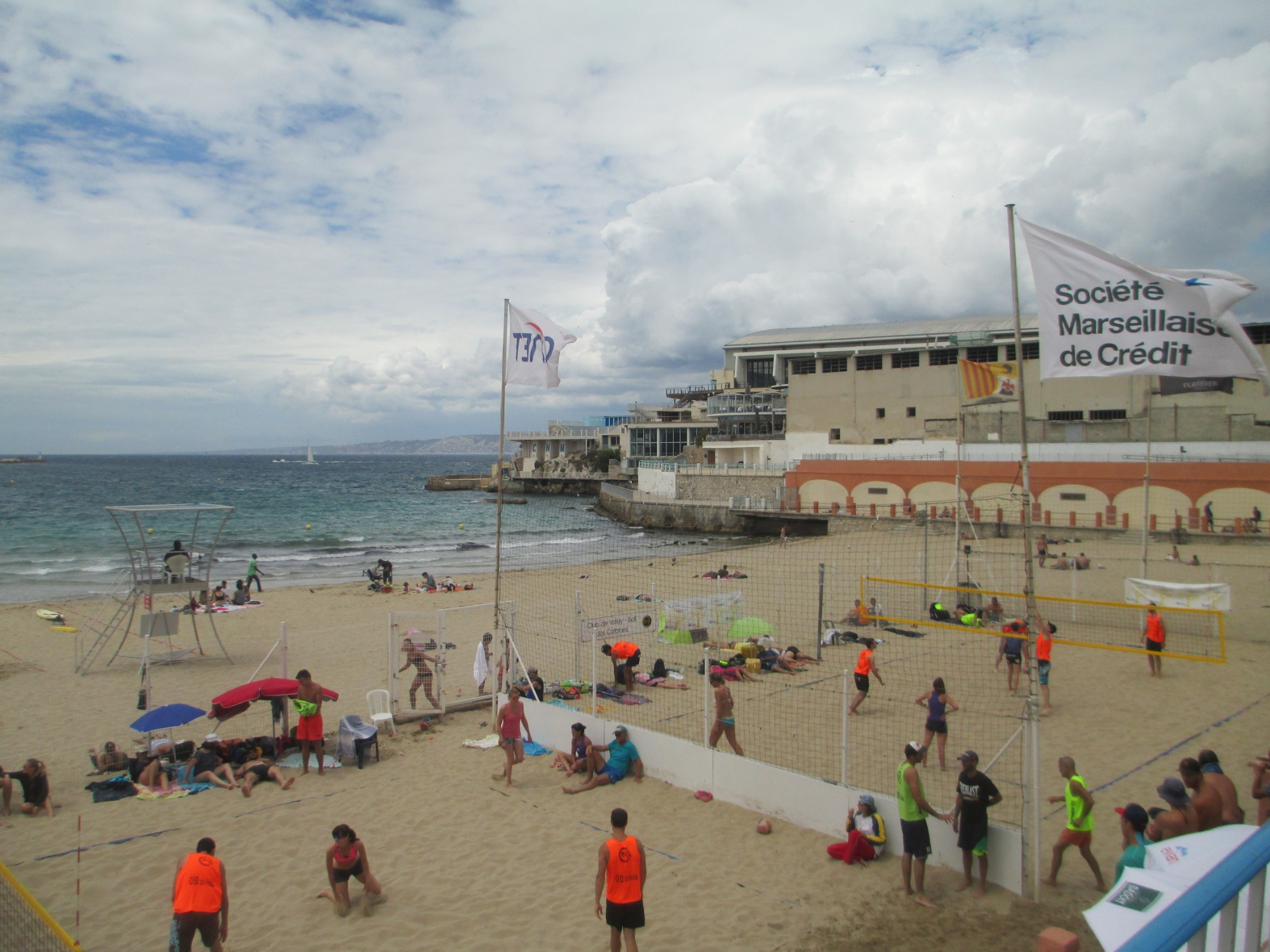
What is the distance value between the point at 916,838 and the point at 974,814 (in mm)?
518

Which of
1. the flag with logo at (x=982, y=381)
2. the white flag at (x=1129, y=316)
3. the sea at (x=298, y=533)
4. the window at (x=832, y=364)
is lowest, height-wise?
the sea at (x=298, y=533)

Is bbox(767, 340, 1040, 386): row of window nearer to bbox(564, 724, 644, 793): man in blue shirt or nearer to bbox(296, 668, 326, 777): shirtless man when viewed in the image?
bbox(564, 724, 644, 793): man in blue shirt

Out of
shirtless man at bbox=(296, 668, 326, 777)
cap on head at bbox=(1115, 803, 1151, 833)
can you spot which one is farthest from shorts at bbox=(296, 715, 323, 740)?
cap on head at bbox=(1115, 803, 1151, 833)

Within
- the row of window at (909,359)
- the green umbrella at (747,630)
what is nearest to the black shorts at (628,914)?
the green umbrella at (747,630)

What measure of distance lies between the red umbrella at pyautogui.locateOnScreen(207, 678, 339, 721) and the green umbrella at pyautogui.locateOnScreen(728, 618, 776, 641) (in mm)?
8046

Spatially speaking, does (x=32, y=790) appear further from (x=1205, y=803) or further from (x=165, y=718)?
A: (x=1205, y=803)

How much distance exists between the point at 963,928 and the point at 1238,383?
4235cm

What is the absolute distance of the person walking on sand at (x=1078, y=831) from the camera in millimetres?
6438

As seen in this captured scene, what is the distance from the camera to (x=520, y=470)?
9162 cm

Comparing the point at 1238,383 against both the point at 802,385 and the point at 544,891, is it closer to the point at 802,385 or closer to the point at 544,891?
the point at 802,385

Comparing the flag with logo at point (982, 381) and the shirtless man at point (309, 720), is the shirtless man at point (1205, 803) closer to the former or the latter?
the shirtless man at point (309, 720)

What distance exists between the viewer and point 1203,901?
1.57 m

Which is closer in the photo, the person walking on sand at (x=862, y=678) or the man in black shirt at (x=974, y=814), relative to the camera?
the man in black shirt at (x=974, y=814)

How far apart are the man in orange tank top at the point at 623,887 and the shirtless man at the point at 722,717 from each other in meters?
3.45
